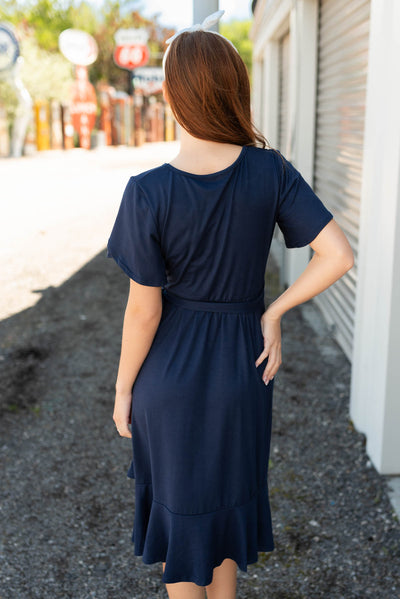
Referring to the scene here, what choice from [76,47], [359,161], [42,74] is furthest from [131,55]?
[359,161]

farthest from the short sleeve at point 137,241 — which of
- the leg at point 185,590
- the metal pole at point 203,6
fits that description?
the metal pole at point 203,6

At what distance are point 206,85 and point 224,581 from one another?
154 centimetres

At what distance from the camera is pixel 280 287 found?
750 centimetres

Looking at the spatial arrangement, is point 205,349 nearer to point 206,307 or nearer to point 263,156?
point 206,307

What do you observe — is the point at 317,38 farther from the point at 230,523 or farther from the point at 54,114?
the point at 54,114

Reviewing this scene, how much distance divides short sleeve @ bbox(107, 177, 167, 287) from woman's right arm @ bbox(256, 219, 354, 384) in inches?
14.7

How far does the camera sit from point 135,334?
1872mm

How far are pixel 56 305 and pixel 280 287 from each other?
8.20 ft

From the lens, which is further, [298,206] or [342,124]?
[342,124]

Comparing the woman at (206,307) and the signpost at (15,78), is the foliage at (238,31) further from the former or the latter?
the woman at (206,307)

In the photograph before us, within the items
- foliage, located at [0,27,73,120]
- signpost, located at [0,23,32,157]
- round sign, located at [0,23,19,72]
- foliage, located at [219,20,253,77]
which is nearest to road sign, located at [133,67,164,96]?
foliage, located at [0,27,73,120]

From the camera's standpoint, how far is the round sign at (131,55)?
3569cm

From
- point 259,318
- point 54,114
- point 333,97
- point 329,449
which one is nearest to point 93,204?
point 333,97

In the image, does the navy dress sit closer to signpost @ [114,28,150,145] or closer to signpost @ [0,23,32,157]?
signpost @ [0,23,32,157]
